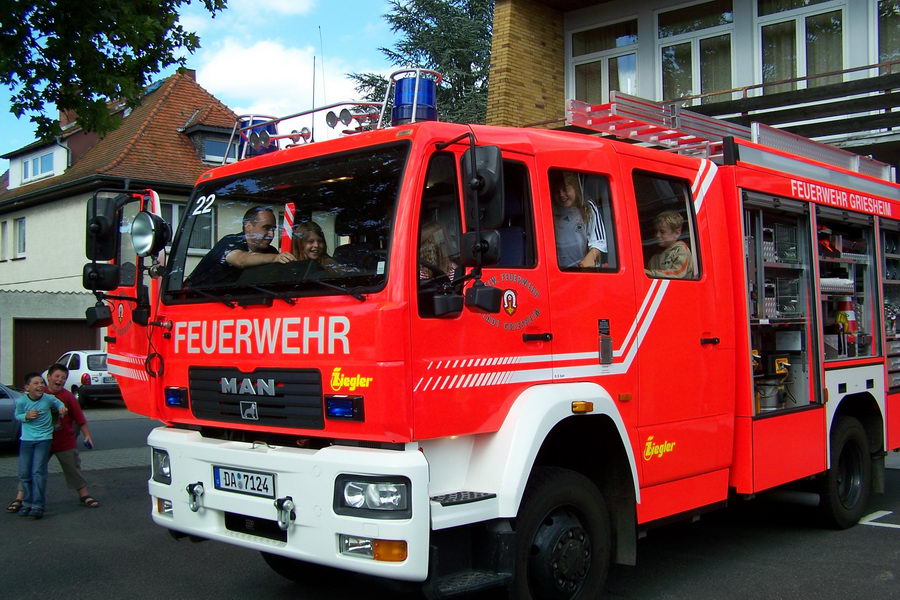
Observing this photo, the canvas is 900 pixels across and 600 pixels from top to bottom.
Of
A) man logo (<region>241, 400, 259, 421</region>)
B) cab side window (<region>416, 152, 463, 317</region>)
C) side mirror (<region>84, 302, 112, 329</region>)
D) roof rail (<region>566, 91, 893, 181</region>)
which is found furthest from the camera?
roof rail (<region>566, 91, 893, 181</region>)

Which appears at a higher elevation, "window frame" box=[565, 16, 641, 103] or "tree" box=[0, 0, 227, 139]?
"window frame" box=[565, 16, 641, 103]

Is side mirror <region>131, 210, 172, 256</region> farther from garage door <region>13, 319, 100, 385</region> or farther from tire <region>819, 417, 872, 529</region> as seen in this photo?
garage door <region>13, 319, 100, 385</region>

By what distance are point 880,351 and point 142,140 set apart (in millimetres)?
25797

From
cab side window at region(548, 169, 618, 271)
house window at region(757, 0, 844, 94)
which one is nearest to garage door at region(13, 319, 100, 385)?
house window at region(757, 0, 844, 94)

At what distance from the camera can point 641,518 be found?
16.9 feet

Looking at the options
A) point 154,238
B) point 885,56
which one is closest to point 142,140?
point 885,56

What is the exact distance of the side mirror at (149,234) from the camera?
5.29m

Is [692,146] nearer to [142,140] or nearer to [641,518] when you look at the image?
[641,518]

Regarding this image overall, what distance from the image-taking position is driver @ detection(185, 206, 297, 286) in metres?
4.91

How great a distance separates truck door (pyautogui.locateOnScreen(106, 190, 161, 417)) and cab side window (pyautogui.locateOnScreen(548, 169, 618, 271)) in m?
Answer: 2.39

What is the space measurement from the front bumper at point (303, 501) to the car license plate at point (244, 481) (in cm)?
3

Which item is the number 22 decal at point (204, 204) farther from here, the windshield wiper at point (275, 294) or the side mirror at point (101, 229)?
the windshield wiper at point (275, 294)

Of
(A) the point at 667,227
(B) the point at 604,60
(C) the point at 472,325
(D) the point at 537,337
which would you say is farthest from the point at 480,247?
(B) the point at 604,60

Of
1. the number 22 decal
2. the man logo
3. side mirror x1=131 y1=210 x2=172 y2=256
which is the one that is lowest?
the man logo
